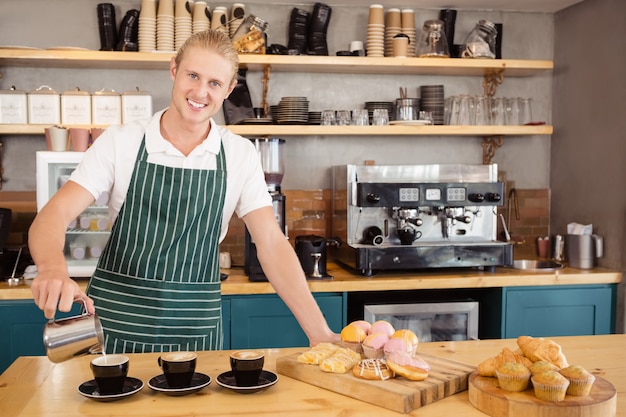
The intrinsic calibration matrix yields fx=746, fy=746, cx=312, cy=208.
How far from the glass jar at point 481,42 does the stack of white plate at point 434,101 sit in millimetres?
255

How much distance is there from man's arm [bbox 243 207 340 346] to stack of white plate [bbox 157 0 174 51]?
1914mm

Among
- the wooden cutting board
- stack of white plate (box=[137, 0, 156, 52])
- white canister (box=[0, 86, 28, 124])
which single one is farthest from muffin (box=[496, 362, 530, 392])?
white canister (box=[0, 86, 28, 124])

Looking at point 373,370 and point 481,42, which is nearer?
point 373,370

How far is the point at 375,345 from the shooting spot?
1.84 meters

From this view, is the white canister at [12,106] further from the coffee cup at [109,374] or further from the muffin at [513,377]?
the muffin at [513,377]

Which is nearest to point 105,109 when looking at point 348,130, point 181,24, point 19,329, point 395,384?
point 181,24

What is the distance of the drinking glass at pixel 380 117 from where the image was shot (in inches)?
166

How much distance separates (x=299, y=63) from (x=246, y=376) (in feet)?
8.77

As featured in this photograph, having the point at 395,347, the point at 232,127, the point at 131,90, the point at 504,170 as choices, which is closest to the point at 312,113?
the point at 232,127

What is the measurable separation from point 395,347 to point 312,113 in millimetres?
2610

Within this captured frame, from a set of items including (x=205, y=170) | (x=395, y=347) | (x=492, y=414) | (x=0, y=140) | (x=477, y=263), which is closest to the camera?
(x=492, y=414)

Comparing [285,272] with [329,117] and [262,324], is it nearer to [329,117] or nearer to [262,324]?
[262,324]

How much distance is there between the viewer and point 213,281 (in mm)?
2590

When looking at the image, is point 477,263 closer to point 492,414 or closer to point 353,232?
point 353,232
